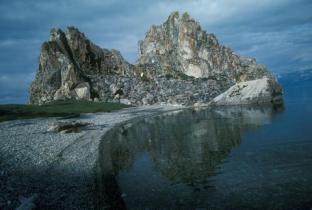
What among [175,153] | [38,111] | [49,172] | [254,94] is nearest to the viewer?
[49,172]

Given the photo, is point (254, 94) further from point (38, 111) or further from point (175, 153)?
point (175, 153)

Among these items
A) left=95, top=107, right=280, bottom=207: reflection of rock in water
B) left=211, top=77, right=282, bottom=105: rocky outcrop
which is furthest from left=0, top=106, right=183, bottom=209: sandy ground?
left=211, top=77, right=282, bottom=105: rocky outcrop

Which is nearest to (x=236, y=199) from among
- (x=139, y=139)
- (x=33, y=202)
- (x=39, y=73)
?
(x=33, y=202)

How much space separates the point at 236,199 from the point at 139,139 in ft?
112

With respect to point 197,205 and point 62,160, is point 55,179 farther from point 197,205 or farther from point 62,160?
point 197,205

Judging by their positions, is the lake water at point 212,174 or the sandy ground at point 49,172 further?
the sandy ground at point 49,172

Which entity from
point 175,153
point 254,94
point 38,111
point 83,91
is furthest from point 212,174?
point 83,91

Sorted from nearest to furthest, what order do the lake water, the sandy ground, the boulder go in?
1. the lake water
2. the sandy ground
3. the boulder

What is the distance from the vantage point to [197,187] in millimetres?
22703

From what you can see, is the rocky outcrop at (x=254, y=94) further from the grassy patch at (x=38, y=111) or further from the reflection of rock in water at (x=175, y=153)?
the reflection of rock in water at (x=175, y=153)

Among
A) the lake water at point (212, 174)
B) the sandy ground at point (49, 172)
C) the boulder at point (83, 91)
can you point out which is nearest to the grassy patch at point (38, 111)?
the boulder at point (83, 91)

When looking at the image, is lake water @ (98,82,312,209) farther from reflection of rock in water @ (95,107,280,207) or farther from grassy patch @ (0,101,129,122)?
grassy patch @ (0,101,129,122)

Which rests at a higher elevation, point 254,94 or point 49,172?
point 254,94

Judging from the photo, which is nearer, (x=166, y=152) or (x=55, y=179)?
(x=55, y=179)
